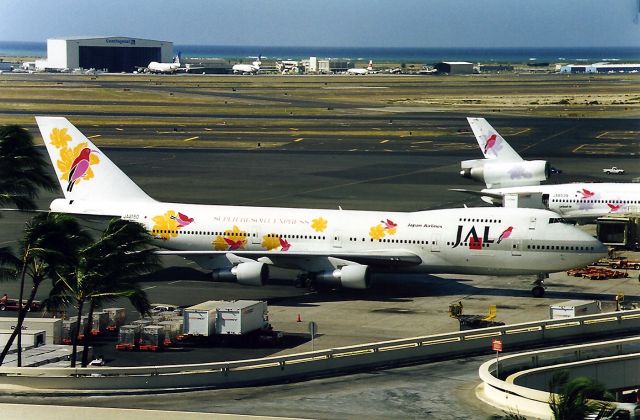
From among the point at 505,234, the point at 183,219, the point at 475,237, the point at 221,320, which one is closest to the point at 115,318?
the point at 221,320

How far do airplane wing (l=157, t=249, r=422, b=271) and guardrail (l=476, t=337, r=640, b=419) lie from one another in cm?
2630

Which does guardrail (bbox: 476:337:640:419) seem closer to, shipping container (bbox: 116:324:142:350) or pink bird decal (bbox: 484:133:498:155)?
shipping container (bbox: 116:324:142:350)

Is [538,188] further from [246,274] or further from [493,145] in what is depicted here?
[246,274]

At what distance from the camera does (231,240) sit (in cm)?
8044

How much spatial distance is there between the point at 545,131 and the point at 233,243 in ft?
399

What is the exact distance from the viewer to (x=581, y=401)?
32.7 metres

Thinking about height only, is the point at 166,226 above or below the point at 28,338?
above

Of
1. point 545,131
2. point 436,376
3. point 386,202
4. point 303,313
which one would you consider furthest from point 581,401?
point 545,131

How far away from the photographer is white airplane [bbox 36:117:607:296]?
75375 mm

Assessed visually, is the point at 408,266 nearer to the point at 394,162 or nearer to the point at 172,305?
the point at 172,305

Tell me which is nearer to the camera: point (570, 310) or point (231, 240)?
point (570, 310)

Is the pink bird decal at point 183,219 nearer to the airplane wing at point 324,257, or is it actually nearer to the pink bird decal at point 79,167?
the airplane wing at point 324,257

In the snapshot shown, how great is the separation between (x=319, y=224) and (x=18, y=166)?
2713 centimetres

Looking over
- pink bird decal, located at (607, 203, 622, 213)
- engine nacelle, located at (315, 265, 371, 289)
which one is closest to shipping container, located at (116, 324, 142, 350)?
engine nacelle, located at (315, 265, 371, 289)
